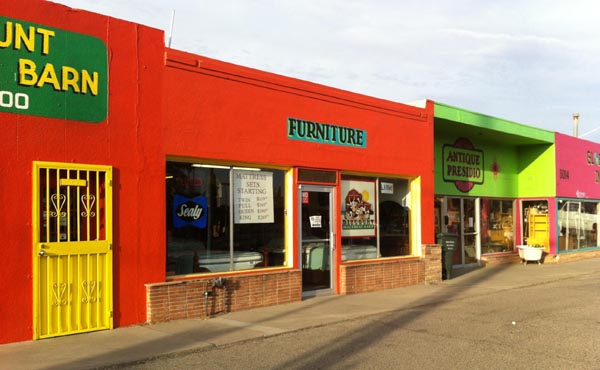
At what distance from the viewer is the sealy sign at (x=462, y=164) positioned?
759 inches

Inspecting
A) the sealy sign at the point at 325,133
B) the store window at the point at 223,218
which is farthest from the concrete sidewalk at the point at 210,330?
the sealy sign at the point at 325,133

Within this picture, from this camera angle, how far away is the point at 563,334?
9219 millimetres

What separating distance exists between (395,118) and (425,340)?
7199 mm

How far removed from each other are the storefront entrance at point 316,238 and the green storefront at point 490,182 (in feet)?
16.7

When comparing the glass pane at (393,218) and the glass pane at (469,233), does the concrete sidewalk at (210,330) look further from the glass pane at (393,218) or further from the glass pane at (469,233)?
the glass pane at (469,233)

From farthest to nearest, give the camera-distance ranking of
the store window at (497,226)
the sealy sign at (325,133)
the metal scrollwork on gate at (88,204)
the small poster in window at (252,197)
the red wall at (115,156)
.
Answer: the store window at (497,226), the sealy sign at (325,133), the small poster in window at (252,197), the metal scrollwork on gate at (88,204), the red wall at (115,156)

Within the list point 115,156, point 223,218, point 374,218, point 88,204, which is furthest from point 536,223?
point 88,204

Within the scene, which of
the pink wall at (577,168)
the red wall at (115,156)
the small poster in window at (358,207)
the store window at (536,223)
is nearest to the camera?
the red wall at (115,156)

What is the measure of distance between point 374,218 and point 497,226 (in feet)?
30.1

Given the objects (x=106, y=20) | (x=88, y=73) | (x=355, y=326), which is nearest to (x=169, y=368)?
(x=355, y=326)

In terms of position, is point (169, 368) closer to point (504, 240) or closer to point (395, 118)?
point (395, 118)

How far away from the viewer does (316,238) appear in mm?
12773

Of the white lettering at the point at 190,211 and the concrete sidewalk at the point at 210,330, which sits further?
the white lettering at the point at 190,211

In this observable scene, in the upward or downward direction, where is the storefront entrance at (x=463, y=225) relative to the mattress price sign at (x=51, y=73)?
downward
